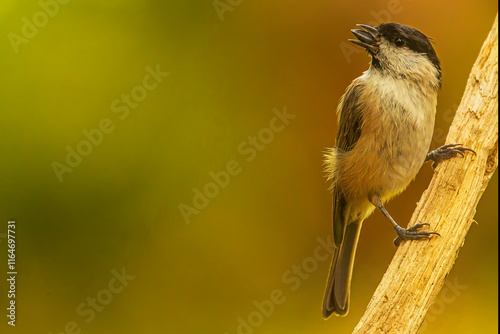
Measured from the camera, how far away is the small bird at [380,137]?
1.75m

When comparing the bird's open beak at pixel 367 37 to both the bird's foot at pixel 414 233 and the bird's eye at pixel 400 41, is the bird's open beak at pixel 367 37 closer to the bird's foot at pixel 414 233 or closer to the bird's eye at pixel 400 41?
the bird's eye at pixel 400 41

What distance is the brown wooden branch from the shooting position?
1.47 meters

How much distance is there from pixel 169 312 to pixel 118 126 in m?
0.85

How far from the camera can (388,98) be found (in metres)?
1.80

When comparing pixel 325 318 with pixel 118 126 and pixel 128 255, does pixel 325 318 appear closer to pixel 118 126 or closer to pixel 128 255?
pixel 128 255
